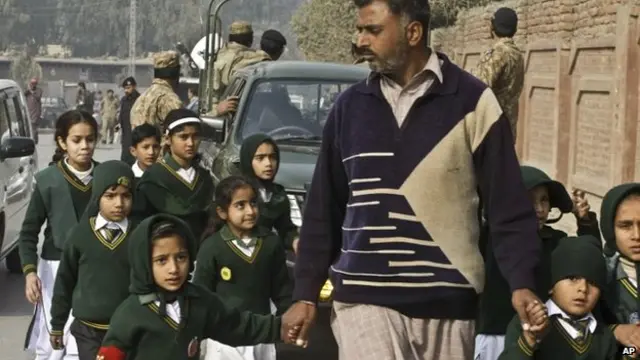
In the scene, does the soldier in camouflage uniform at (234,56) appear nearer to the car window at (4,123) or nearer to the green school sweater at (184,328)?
the car window at (4,123)

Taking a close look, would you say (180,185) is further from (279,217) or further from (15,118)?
(15,118)

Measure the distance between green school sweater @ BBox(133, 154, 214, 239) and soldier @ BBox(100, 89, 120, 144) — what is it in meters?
33.6

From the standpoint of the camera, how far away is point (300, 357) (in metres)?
9.27

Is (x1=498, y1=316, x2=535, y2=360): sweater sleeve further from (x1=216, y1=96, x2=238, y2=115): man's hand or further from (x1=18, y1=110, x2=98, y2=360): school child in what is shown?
(x1=216, y1=96, x2=238, y2=115): man's hand

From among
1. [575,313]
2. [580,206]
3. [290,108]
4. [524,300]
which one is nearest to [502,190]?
[524,300]

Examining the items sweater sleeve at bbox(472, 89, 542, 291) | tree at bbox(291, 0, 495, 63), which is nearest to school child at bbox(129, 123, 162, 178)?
sweater sleeve at bbox(472, 89, 542, 291)

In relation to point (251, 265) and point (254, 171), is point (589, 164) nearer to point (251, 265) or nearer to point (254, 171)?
point (254, 171)

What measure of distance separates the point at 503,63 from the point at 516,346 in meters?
4.71

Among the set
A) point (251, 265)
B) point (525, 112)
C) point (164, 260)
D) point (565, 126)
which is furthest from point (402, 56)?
point (525, 112)

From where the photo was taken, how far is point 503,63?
963 centimetres

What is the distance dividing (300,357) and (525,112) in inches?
499

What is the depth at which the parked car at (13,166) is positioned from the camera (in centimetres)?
1116

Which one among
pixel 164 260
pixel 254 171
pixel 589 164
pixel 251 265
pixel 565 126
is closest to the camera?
pixel 164 260

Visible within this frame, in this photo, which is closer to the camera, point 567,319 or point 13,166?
point 567,319
